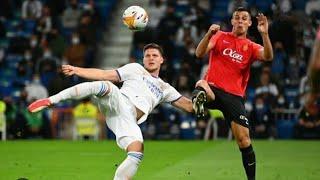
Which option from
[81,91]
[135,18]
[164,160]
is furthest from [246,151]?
[164,160]

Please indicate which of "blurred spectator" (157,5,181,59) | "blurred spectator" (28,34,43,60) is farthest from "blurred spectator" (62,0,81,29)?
"blurred spectator" (157,5,181,59)

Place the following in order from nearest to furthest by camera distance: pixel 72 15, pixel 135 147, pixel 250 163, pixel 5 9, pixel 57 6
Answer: pixel 135 147 → pixel 250 163 → pixel 72 15 → pixel 57 6 → pixel 5 9

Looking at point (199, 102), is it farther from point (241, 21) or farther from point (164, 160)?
point (164, 160)

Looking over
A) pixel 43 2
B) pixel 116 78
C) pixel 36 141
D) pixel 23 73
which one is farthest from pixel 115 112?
pixel 43 2

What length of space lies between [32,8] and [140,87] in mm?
16961

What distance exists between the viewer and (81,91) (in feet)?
30.0

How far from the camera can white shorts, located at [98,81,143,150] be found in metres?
9.47

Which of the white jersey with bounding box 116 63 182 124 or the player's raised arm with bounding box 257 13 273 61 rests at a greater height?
the player's raised arm with bounding box 257 13 273 61

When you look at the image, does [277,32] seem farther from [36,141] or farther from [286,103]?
[36,141]

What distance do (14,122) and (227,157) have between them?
7818 mm

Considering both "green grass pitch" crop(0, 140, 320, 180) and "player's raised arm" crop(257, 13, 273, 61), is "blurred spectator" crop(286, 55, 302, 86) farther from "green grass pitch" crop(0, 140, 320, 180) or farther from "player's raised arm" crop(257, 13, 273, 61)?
"player's raised arm" crop(257, 13, 273, 61)

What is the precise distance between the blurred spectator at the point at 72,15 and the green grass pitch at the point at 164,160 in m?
5.70

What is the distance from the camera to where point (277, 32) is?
22250 mm

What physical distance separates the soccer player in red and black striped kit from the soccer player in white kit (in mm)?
873
